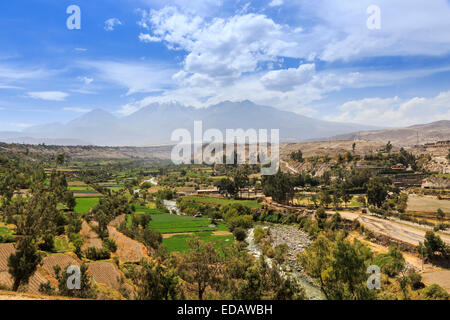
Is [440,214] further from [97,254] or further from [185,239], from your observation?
[97,254]

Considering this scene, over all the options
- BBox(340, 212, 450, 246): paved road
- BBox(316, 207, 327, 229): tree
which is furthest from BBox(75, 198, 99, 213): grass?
BBox(340, 212, 450, 246): paved road

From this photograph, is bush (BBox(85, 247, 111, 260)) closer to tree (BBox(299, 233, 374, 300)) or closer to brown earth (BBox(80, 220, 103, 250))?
brown earth (BBox(80, 220, 103, 250))

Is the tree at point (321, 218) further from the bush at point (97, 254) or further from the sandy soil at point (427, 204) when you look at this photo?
the bush at point (97, 254)

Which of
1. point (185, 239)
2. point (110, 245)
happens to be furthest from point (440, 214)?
point (110, 245)

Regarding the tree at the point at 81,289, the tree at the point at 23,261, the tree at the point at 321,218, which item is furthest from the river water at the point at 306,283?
the tree at the point at 23,261

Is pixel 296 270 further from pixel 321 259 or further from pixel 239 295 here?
pixel 239 295

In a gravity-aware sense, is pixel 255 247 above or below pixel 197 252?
below

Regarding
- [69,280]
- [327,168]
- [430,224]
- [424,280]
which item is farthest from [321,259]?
[327,168]
